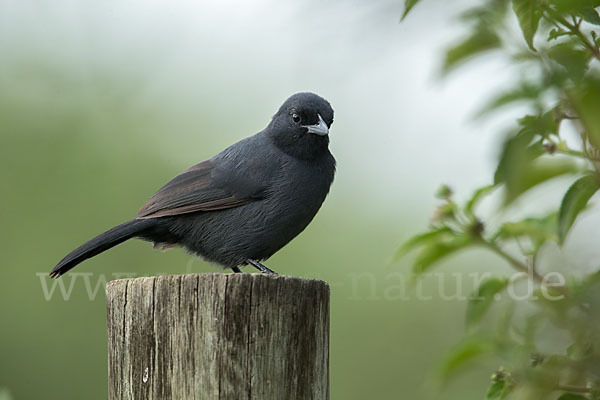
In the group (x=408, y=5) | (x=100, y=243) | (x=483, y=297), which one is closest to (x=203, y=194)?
(x=100, y=243)

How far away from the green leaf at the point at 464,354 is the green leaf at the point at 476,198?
39cm

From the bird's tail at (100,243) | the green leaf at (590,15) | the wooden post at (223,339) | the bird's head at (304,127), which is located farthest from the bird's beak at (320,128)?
the green leaf at (590,15)

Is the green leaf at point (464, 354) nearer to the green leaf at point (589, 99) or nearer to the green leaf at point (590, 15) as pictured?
the green leaf at point (590, 15)

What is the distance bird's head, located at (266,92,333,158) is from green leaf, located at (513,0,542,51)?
2.81 m

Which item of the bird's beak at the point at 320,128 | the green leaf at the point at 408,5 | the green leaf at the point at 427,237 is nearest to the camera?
the green leaf at the point at 408,5

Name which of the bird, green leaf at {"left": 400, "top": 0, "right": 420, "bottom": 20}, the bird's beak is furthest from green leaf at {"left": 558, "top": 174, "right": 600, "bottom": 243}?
the bird's beak

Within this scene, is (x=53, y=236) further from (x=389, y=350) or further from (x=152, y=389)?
(x=152, y=389)

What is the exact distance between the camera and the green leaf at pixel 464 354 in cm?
163

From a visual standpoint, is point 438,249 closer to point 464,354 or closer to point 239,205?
point 464,354

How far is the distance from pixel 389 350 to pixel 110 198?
12.5 feet

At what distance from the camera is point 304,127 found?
12.9ft

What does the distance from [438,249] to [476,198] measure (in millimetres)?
204

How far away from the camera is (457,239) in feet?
6.03

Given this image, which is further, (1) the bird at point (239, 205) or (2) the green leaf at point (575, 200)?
(1) the bird at point (239, 205)
